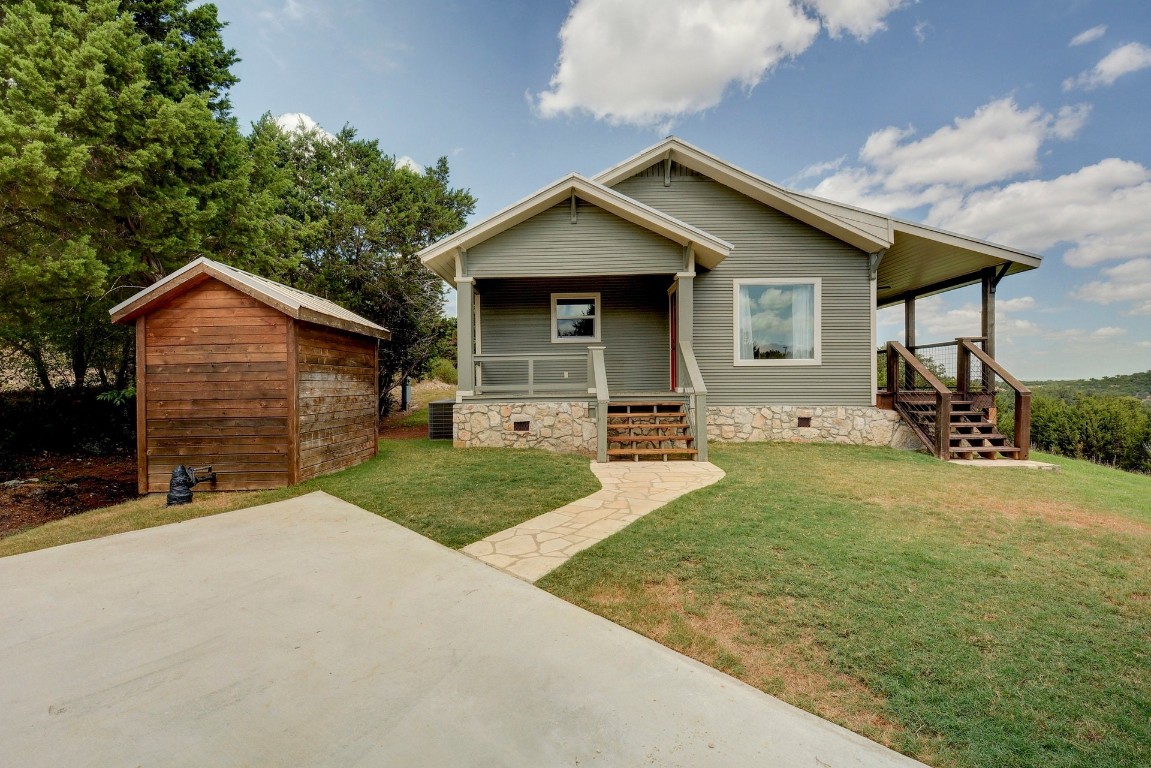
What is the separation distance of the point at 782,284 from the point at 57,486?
13.8m

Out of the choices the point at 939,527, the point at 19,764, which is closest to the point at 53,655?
the point at 19,764

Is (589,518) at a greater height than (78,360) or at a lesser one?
lesser

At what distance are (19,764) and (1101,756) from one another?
400 centimetres

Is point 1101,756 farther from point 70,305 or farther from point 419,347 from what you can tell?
point 419,347

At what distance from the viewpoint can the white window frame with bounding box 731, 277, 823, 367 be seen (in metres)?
9.32

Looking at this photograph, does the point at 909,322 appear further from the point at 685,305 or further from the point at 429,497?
the point at 429,497

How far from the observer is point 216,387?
573 cm

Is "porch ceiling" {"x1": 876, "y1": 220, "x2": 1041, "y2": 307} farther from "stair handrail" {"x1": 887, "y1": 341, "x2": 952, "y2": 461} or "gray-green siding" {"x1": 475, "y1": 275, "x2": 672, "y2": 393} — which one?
"gray-green siding" {"x1": 475, "y1": 275, "x2": 672, "y2": 393}

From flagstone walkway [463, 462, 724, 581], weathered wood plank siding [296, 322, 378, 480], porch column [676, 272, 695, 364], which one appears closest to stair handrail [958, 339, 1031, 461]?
porch column [676, 272, 695, 364]

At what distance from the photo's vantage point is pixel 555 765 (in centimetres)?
157

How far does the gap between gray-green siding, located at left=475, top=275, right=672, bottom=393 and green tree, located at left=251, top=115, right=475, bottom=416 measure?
17.8 ft

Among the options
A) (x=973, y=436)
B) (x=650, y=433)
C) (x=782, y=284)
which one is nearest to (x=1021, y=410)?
(x=973, y=436)

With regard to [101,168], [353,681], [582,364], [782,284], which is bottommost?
[353,681]

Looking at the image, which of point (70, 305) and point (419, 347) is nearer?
point (70, 305)
